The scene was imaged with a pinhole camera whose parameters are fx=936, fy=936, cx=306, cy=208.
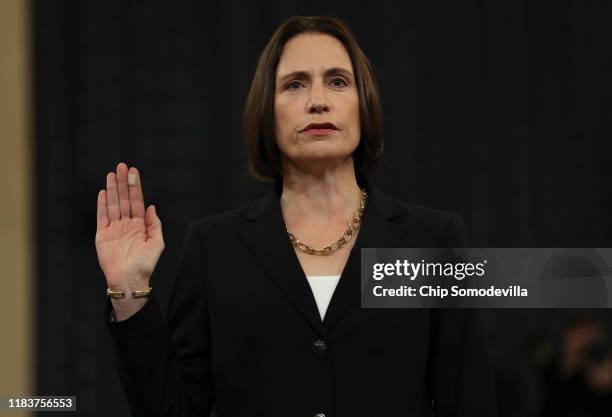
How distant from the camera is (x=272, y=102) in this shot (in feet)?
5.89

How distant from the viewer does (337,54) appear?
1785mm

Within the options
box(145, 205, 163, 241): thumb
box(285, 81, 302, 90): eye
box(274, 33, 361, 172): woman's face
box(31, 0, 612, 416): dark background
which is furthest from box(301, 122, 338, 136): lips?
box(31, 0, 612, 416): dark background

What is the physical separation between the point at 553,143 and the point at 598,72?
34 centimetres

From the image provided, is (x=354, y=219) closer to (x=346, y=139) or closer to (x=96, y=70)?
(x=346, y=139)

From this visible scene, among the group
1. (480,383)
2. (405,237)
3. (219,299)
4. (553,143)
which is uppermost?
(553,143)

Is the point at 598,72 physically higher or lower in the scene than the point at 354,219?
higher

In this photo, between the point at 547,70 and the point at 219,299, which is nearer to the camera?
the point at 219,299

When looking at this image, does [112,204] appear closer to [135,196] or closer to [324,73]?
[135,196]

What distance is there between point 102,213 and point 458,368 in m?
0.70

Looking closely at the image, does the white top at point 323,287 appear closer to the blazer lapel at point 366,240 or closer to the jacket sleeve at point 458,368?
the blazer lapel at point 366,240

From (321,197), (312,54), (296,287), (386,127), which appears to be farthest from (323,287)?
(386,127)

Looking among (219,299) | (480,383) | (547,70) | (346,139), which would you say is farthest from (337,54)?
(547,70)

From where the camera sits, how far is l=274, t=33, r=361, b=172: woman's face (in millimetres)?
1722

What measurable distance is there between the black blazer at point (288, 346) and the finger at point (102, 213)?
15cm
